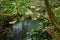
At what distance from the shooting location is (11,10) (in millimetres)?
2691

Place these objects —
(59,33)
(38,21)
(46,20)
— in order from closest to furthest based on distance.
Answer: (59,33) < (46,20) < (38,21)

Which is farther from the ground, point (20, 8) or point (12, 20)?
point (20, 8)

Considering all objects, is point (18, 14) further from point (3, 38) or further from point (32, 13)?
point (3, 38)

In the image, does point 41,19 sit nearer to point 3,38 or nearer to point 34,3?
point 34,3

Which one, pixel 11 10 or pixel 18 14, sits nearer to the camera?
pixel 11 10

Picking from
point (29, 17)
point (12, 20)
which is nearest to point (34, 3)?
point (29, 17)

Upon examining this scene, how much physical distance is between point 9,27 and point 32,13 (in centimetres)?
58

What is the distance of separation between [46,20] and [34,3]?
433 mm

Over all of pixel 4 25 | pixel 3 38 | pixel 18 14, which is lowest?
pixel 3 38

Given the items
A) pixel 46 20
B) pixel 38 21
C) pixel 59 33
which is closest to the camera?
pixel 59 33

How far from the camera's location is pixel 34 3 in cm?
316

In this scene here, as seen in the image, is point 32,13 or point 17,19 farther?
point 17,19

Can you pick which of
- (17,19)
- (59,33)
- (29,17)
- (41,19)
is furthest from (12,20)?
(59,33)

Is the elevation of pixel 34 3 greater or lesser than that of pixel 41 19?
greater
